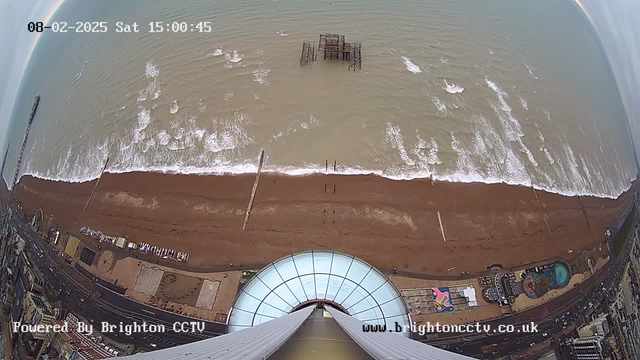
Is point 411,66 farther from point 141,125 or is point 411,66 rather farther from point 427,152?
point 141,125

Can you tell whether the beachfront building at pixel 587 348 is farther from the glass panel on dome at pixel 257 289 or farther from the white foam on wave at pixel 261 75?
the white foam on wave at pixel 261 75

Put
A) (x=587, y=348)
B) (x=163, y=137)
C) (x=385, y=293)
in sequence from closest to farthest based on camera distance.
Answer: (x=385, y=293) → (x=587, y=348) → (x=163, y=137)

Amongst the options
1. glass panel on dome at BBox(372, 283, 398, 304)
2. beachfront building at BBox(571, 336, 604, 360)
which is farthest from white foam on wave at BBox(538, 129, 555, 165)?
glass panel on dome at BBox(372, 283, 398, 304)

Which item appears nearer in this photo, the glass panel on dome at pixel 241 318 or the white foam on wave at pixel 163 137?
the glass panel on dome at pixel 241 318

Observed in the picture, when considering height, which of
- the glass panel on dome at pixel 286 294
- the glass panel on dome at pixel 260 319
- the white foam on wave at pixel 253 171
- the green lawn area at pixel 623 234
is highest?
the white foam on wave at pixel 253 171

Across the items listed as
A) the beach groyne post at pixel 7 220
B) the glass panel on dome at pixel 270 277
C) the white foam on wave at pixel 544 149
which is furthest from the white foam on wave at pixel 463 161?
the beach groyne post at pixel 7 220

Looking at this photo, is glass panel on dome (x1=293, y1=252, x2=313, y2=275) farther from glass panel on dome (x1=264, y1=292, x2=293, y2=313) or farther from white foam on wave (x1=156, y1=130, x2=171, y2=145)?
white foam on wave (x1=156, y1=130, x2=171, y2=145)

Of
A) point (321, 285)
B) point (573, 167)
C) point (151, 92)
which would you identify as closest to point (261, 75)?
point (151, 92)

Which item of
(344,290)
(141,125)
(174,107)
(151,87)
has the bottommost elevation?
(344,290)
